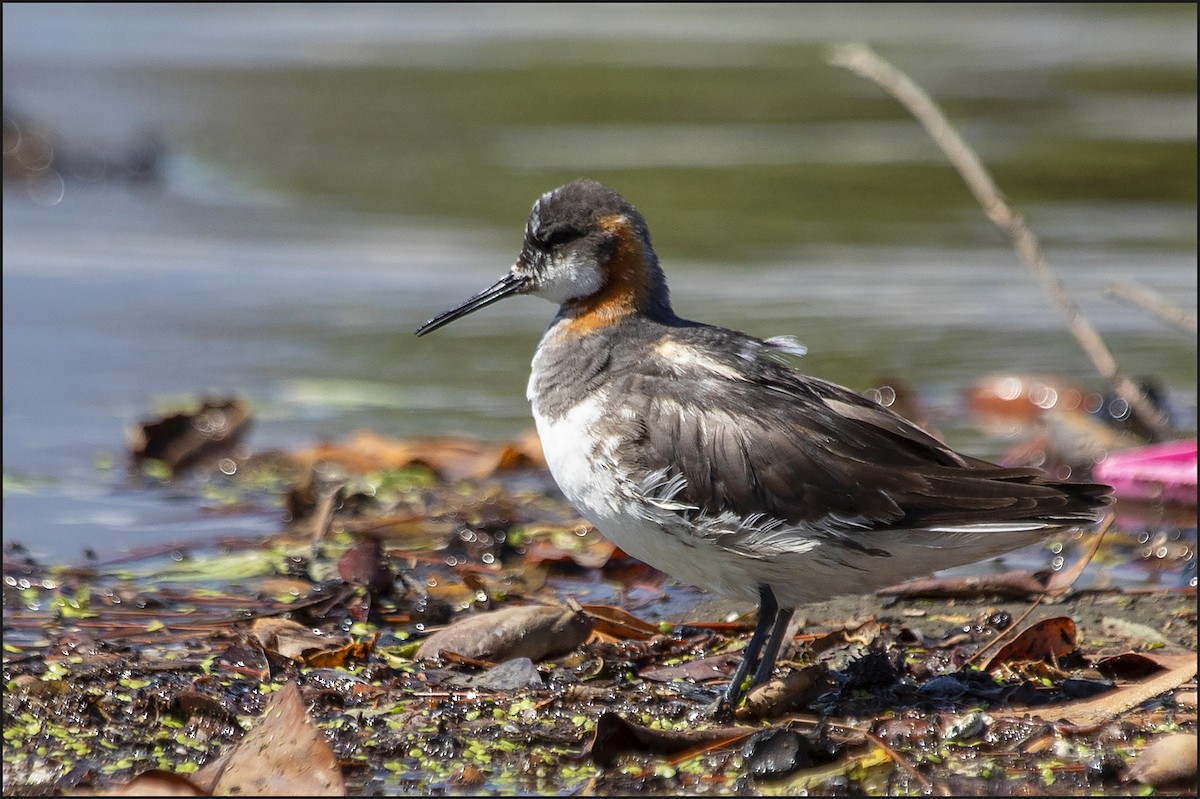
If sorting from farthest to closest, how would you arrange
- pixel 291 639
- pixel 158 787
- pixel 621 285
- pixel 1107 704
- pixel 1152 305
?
pixel 1152 305 → pixel 621 285 → pixel 291 639 → pixel 1107 704 → pixel 158 787

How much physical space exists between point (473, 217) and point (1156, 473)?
7.60 metres

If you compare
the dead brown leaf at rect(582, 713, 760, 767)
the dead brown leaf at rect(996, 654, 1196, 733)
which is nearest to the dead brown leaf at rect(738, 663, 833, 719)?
the dead brown leaf at rect(582, 713, 760, 767)

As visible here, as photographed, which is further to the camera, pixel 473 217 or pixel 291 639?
pixel 473 217

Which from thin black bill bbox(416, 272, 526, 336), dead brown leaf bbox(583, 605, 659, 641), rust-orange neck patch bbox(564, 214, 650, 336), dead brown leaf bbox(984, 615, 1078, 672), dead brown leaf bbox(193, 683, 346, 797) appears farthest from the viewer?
thin black bill bbox(416, 272, 526, 336)

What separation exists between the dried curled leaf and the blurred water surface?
1812mm

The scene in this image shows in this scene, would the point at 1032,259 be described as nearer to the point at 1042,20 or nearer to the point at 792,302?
the point at 792,302

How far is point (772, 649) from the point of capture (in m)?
4.61

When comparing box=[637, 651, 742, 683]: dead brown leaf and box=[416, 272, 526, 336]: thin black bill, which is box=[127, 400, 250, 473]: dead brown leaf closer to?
box=[416, 272, 526, 336]: thin black bill

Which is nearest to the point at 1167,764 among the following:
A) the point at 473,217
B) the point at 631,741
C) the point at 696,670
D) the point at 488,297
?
Answer: the point at 631,741

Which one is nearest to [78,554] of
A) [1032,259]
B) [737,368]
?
[737,368]

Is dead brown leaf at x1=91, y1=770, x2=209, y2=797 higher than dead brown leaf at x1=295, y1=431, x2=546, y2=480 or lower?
higher

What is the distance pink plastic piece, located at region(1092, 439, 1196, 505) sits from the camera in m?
6.49

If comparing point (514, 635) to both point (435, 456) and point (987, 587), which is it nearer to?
point (987, 587)

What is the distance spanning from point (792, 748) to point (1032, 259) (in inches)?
120
